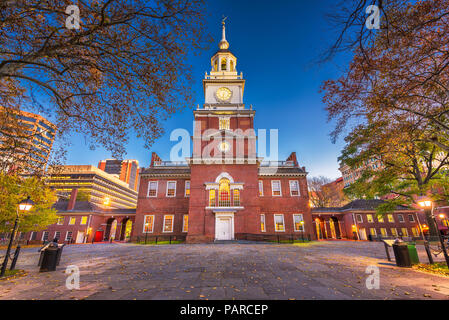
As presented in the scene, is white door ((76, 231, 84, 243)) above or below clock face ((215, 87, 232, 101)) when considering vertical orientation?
below

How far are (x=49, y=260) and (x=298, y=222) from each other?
24.6m

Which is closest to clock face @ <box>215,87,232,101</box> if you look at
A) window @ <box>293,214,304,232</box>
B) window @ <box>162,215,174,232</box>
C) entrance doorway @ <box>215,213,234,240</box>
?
entrance doorway @ <box>215,213,234,240</box>

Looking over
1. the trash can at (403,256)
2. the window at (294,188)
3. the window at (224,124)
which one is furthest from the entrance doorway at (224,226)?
the trash can at (403,256)

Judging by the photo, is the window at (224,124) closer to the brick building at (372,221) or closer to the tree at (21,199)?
the tree at (21,199)

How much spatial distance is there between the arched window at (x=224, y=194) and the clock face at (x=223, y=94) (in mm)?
13420

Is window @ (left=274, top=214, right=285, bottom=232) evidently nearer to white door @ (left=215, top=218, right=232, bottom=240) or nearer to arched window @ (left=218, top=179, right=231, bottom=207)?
white door @ (left=215, top=218, right=232, bottom=240)

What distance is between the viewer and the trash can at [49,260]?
682 cm

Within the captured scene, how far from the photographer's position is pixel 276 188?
26.1 meters

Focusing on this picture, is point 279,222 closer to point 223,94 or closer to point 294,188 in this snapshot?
point 294,188

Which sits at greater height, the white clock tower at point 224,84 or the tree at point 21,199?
the white clock tower at point 224,84

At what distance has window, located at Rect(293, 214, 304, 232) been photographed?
24.3 m

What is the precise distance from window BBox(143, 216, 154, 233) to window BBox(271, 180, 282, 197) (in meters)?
17.2

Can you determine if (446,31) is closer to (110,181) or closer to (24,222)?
(24,222)

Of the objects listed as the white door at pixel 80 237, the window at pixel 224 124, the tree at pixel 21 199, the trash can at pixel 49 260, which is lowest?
the white door at pixel 80 237
